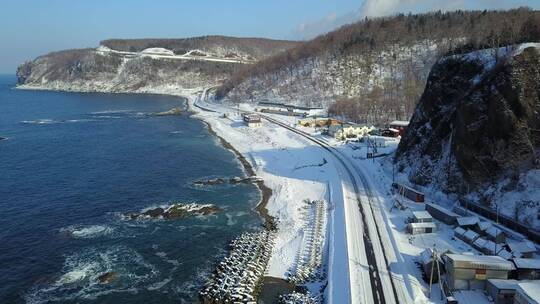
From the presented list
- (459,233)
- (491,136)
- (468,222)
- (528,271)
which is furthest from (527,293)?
(491,136)

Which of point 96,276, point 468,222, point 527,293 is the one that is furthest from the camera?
point 468,222

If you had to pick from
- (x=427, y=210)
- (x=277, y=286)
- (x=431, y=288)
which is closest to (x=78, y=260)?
(x=277, y=286)

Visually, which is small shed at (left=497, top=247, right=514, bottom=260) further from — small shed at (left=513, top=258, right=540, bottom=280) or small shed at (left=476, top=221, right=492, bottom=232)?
small shed at (left=476, top=221, right=492, bottom=232)

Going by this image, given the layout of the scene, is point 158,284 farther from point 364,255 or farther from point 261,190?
point 261,190

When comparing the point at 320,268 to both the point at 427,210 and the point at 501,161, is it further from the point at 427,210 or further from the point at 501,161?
the point at 501,161

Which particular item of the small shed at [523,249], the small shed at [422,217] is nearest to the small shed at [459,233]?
the small shed at [422,217]
